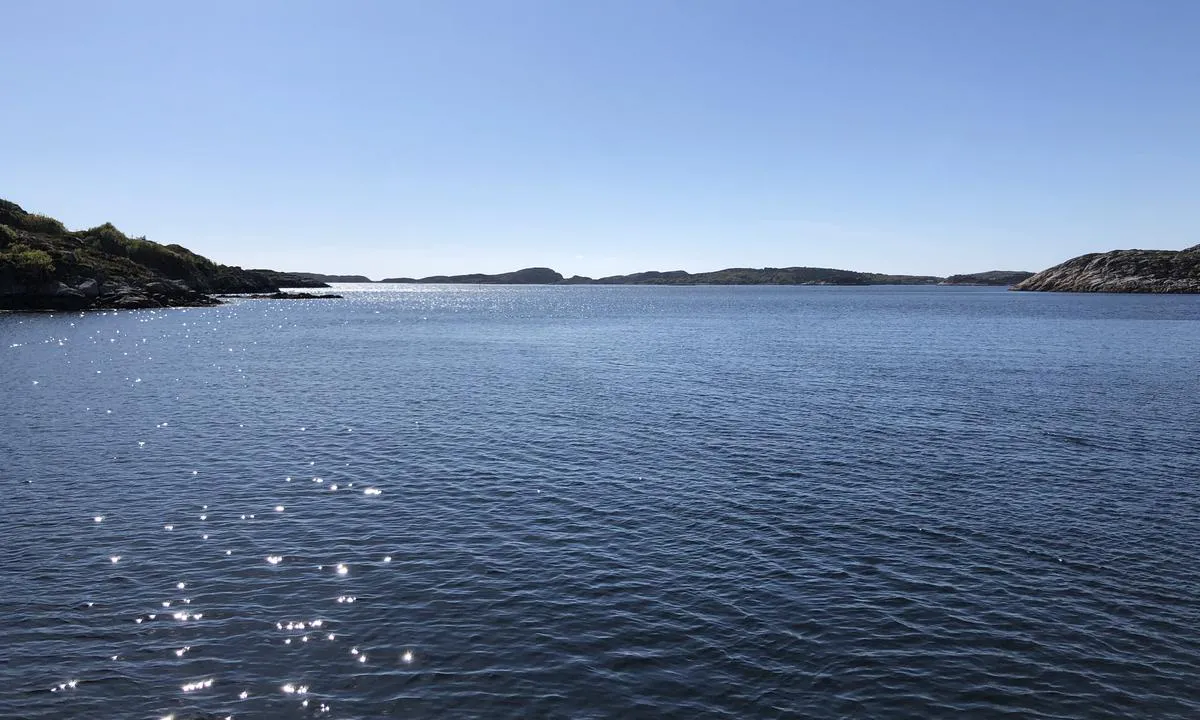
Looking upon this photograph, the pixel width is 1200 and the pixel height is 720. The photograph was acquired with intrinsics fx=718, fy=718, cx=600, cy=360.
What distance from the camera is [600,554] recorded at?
26844mm

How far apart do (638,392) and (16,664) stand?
49971 mm

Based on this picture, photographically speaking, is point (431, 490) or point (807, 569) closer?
point (807, 569)

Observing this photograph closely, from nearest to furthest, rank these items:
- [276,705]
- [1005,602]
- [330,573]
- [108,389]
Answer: [276,705]
[1005,602]
[330,573]
[108,389]

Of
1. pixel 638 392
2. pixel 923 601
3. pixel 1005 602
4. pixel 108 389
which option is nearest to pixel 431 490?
pixel 923 601

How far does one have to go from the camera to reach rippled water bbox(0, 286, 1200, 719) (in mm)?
18359

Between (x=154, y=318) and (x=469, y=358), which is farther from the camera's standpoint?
(x=154, y=318)

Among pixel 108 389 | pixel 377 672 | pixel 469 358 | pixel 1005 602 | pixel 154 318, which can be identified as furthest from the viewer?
pixel 154 318

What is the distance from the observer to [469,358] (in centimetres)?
9319

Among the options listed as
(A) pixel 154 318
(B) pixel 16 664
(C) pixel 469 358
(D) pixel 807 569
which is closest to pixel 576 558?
(D) pixel 807 569

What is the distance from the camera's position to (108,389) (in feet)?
207

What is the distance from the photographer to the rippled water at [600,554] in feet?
60.2

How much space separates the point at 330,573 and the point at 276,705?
8.03 meters

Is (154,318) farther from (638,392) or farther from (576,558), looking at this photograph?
(576,558)

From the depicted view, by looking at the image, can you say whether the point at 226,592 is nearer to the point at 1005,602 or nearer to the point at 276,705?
the point at 276,705
